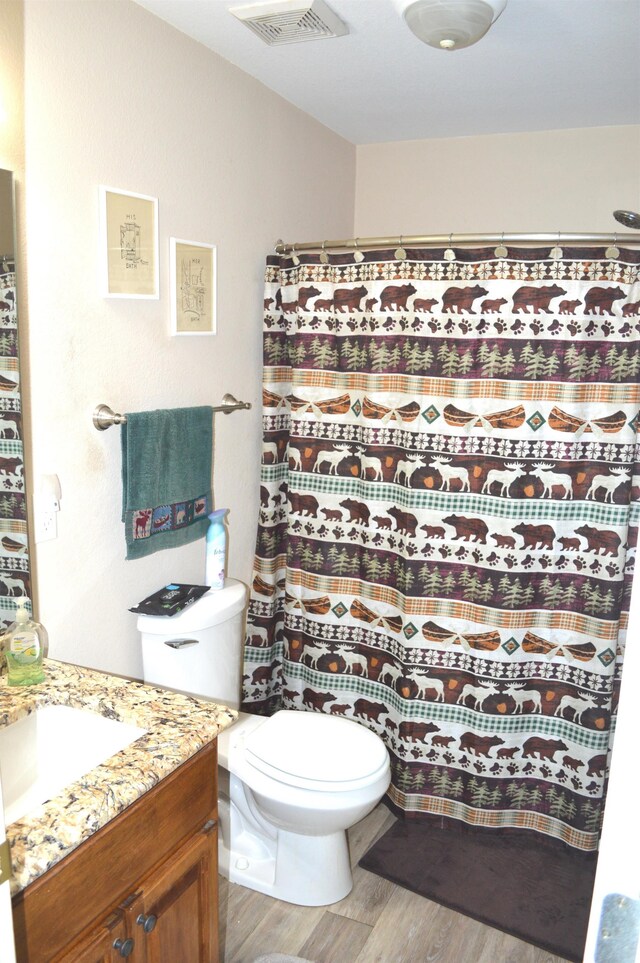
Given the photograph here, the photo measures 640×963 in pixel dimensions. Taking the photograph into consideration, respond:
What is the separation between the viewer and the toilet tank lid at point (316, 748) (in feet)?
6.51

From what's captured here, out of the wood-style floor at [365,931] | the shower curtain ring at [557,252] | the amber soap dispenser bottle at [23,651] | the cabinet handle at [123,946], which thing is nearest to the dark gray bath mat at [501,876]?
the wood-style floor at [365,931]

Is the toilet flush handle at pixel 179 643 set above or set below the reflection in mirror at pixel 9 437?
below

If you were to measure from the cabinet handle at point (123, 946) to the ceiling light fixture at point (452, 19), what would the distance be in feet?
6.57

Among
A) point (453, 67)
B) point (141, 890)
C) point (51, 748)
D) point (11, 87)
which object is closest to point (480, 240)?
point (453, 67)

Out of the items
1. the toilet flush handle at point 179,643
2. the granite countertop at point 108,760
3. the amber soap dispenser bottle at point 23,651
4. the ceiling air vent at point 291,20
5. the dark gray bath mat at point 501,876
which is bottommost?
the dark gray bath mat at point 501,876

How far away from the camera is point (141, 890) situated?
4.39ft

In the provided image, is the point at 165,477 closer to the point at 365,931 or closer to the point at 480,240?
the point at 480,240

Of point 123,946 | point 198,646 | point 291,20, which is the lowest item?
point 123,946

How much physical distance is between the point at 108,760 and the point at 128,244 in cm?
130

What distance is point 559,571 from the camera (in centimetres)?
230

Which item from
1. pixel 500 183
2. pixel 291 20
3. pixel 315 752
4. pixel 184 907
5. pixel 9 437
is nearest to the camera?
pixel 184 907

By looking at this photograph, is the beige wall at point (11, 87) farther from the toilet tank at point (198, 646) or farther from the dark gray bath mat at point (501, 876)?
the dark gray bath mat at point (501, 876)

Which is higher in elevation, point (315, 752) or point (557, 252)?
point (557, 252)

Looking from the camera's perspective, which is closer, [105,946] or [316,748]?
[105,946]
